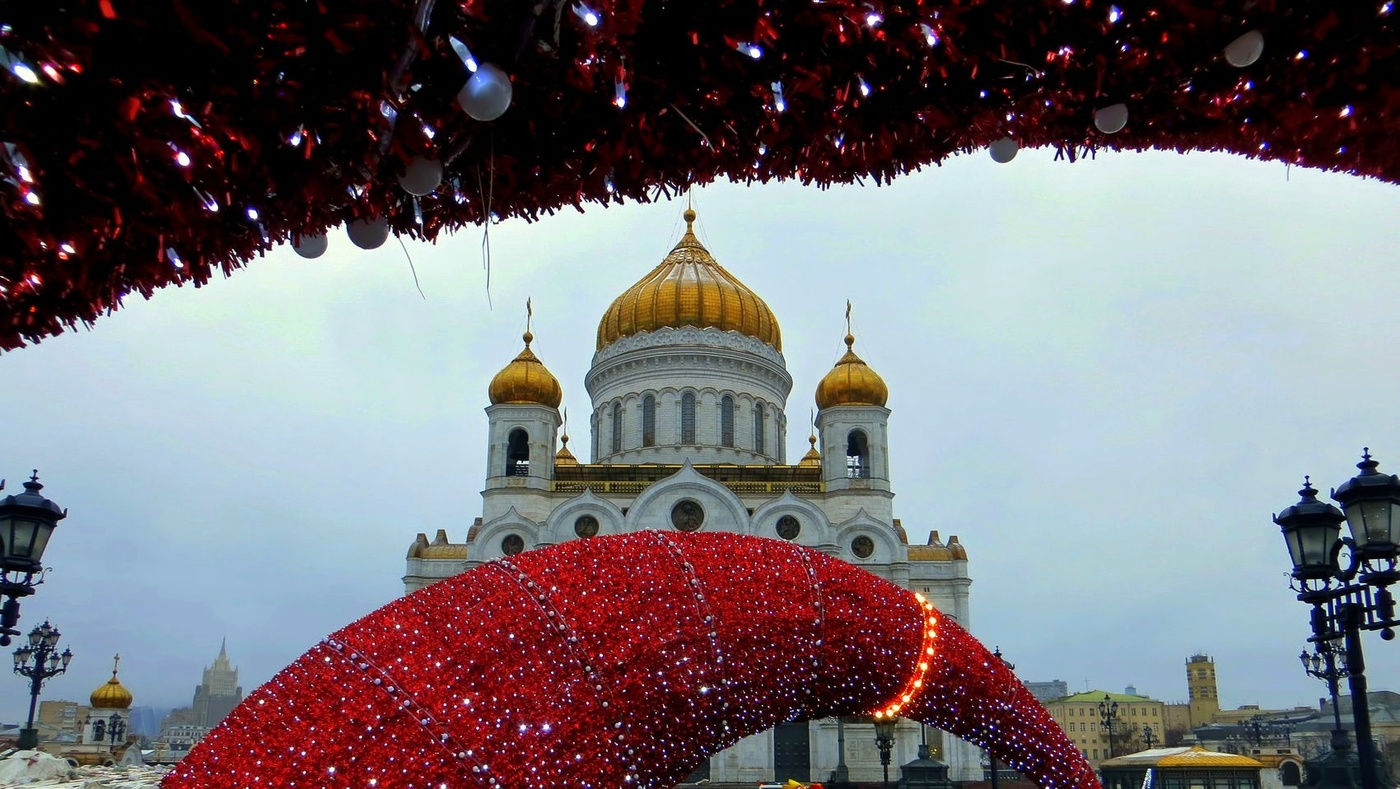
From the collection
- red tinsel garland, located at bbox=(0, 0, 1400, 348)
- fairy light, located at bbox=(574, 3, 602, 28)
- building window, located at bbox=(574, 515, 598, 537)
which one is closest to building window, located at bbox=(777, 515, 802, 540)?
building window, located at bbox=(574, 515, 598, 537)

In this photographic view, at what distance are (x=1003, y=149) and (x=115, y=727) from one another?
3307 centimetres

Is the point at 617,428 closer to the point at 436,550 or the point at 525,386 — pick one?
the point at 525,386

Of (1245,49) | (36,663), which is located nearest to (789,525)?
(36,663)

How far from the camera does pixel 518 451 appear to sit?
117 feet

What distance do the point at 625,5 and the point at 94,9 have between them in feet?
3.03

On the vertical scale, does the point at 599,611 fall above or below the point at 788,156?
below

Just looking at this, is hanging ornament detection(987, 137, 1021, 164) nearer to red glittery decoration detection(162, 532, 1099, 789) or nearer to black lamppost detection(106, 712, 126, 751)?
red glittery decoration detection(162, 532, 1099, 789)

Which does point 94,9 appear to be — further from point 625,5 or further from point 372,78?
point 625,5

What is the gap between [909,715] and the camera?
357cm

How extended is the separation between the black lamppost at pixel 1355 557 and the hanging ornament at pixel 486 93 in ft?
23.3

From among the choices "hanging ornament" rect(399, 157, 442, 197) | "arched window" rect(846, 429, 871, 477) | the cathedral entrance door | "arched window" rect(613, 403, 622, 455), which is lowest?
the cathedral entrance door

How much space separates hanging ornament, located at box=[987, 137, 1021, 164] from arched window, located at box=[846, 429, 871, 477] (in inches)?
1239

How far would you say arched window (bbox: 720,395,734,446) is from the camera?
36844mm

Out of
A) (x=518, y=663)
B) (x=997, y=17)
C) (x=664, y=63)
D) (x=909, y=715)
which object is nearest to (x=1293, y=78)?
(x=997, y=17)
